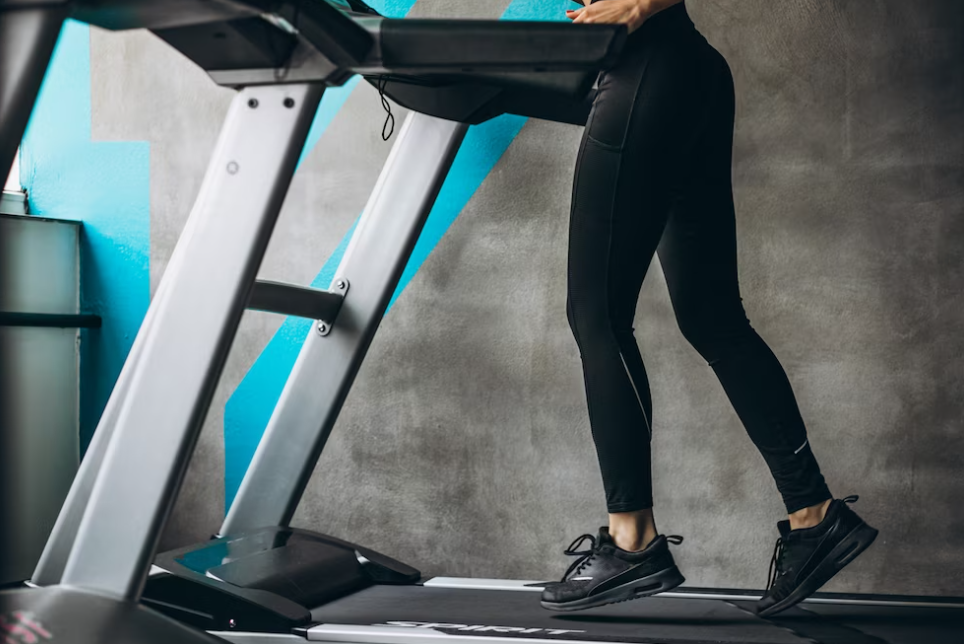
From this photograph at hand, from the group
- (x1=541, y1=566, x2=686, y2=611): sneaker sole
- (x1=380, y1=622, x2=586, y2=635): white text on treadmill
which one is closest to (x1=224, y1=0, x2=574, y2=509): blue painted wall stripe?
(x1=380, y1=622, x2=586, y2=635): white text on treadmill

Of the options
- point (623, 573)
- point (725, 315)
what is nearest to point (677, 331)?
point (725, 315)

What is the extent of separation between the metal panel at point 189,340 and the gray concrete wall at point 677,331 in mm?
988

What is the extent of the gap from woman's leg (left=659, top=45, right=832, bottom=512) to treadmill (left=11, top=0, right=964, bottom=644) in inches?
9.7

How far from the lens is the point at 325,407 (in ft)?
6.21

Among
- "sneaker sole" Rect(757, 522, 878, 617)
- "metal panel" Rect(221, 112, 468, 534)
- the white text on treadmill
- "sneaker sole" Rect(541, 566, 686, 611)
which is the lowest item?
the white text on treadmill

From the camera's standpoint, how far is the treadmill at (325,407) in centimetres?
125

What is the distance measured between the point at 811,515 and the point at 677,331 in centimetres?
66

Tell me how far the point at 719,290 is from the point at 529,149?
76 centimetres

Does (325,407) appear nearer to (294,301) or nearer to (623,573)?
(294,301)

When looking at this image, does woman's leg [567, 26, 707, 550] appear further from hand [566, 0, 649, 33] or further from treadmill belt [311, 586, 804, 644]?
treadmill belt [311, 586, 804, 644]

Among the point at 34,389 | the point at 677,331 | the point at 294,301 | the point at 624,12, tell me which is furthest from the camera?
the point at 34,389

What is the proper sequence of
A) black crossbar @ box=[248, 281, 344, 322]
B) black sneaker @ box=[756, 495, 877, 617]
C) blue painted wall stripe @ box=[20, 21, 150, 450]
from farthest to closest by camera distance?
blue painted wall stripe @ box=[20, 21, 150, 450]
black crossbar @ box=[248, 281, 344, 322]
black sneaker @ box=[756, 495, 877, 617]

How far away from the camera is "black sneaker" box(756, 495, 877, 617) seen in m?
1.53

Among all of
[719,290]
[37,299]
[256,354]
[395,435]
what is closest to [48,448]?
[37,299]
